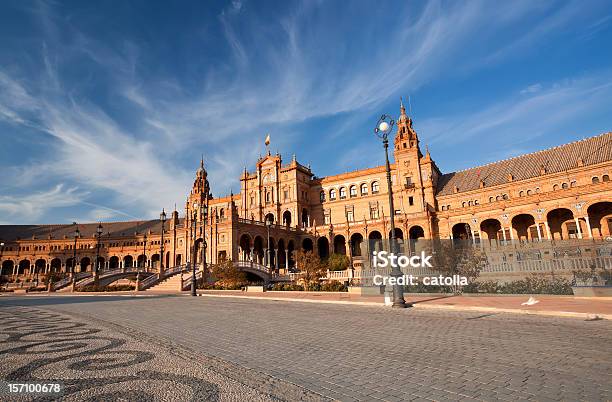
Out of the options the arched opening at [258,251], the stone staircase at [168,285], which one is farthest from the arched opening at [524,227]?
the stone staircase at [168,285]

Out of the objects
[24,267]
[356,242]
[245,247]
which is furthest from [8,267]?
[356,242]

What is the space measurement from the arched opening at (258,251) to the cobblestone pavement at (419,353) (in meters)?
42.1

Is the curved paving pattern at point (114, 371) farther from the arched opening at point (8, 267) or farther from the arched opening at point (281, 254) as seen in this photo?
the arched opening at point (8, 267)

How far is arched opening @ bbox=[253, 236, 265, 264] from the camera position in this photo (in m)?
52.9

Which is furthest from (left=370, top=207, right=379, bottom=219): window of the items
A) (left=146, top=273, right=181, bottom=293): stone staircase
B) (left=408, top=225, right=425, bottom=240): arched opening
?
(left=146, top=273, right=181, bottom=293): stone staircase

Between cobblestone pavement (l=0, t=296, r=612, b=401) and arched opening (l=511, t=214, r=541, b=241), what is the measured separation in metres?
42.1

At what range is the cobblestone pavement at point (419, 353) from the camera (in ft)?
14.2

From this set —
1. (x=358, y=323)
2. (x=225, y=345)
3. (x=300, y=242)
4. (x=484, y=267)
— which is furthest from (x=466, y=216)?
(x=225, y=345)

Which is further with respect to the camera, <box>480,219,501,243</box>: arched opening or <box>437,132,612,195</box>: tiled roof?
<box>480,219,501,243</box>: arched opening

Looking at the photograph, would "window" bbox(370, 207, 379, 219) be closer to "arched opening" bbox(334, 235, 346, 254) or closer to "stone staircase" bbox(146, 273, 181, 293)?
"arched opening" bbox(334, 235, 346, 254)

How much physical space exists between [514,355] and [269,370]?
4300 millimetres

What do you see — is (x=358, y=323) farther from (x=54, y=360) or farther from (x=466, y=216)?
(x=466, y=216)

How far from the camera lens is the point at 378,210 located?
59.5 m

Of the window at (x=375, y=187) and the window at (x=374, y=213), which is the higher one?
the window at (x=375, y=187)
